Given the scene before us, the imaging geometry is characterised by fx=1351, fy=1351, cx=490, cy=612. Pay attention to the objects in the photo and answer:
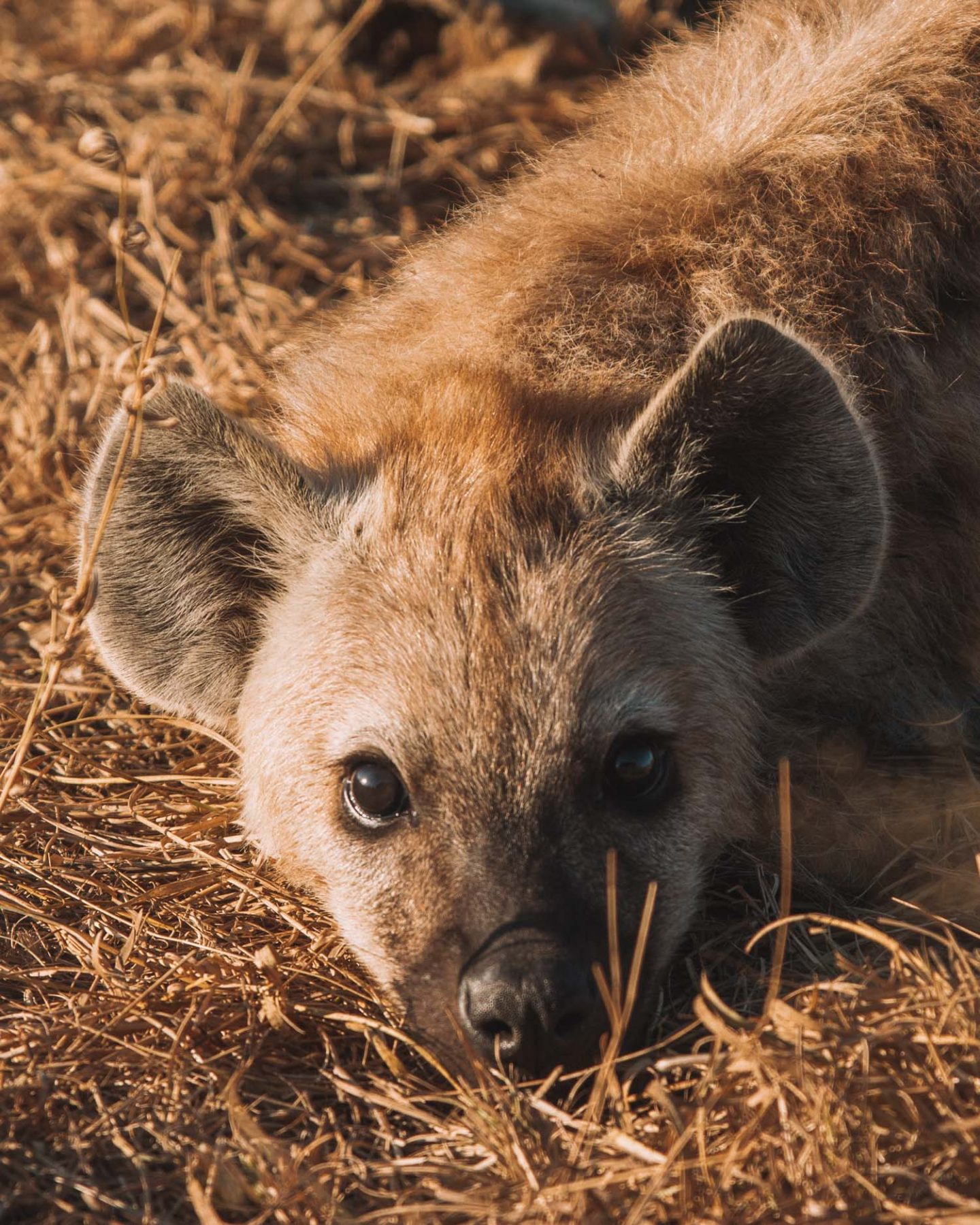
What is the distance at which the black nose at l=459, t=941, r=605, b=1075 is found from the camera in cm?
175

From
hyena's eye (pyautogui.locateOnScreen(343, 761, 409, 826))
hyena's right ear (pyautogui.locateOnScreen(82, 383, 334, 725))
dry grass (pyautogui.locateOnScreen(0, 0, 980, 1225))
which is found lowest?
dry grass (pyautogui.locateOnScreen(0, 0, 980, 1225))

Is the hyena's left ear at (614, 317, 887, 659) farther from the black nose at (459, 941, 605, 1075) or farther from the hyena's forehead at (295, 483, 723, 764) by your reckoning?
the black nose at (459, 941, 605, 1075)

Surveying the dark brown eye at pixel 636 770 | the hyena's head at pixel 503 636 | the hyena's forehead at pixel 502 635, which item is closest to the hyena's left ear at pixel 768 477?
the hyena's head at pixel 503 636

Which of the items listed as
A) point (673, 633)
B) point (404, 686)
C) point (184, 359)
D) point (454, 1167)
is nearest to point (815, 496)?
point (673, 633)

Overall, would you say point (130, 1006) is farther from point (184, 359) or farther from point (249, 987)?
point (184, 359)

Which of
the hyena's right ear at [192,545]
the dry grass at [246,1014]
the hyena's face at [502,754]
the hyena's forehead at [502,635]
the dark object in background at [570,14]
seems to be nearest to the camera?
the dry grass at [246,1014]

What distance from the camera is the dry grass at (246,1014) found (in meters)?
1.66

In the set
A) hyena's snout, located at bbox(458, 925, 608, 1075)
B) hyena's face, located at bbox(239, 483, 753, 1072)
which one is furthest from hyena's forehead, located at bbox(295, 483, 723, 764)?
hyena's snout, located at bbox(458, 925, 608, 1075)

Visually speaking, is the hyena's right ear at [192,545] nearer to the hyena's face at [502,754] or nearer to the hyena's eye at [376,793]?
the hyena's face at [502,754]

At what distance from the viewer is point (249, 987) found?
215 centimetres

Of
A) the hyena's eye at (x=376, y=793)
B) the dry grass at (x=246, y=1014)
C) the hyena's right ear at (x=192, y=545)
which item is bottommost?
the dry grass at (x=246, y=1014)

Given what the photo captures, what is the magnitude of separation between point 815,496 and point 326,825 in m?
0.94

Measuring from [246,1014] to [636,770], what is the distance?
720mm

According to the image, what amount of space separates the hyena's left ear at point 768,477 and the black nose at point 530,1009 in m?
0.74
